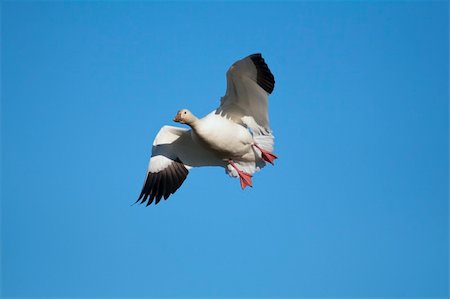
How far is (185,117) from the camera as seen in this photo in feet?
37.4

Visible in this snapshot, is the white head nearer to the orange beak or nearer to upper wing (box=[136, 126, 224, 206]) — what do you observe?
the orange beak

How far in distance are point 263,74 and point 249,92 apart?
390 mm

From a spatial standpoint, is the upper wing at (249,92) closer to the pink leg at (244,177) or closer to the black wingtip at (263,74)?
the black wingtip at (263,74)

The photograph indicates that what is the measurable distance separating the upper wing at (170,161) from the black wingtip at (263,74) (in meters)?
1.59

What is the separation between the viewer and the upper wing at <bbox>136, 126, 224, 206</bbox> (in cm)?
1248

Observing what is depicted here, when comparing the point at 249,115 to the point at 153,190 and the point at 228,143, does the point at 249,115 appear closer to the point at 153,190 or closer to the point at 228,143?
the point at 228,143

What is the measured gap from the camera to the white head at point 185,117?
1141 centimetres

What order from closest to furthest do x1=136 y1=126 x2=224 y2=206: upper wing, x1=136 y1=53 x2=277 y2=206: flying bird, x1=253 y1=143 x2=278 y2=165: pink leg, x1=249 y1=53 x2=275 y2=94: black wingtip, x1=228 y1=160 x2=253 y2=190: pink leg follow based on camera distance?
x1=249 y1=53 x2=275 y2=94: black wingtip, x1=136 y1=53 x2=277 y2=206: flying bird, x1=253 y1=143 x2=278 y2=165: pink leg, x1=228 y1=160 x2=253 y2=190: pink leg, x1=136 y1=126 x2=224 y2=206: upper wing

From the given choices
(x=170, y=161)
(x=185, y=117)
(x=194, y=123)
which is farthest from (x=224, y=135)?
(x=170, y=161)

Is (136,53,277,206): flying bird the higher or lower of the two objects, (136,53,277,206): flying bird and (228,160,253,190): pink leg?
the higher

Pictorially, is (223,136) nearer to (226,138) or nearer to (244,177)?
(226,138)

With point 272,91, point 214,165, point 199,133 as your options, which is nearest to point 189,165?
point 214,165

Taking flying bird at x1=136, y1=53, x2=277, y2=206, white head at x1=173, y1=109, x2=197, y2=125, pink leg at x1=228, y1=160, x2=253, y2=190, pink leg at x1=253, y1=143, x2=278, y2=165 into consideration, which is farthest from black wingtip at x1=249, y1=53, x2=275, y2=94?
pink leg at x1=228, y1=160, x2=253, y2=190

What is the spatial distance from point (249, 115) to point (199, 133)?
905mm
